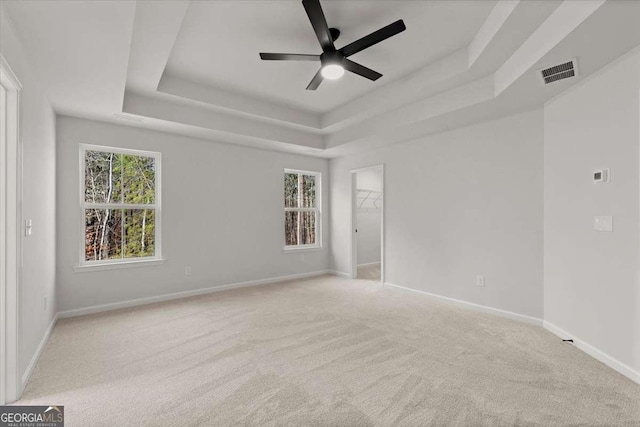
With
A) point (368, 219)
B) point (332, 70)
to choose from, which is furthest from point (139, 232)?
point (368, 219)

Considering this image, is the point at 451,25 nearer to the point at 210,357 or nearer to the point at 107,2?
the point at 107,2

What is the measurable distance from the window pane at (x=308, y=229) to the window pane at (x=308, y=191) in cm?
20

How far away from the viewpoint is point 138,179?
4383 millimetres

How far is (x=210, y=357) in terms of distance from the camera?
269cm

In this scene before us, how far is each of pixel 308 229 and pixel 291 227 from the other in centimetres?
43

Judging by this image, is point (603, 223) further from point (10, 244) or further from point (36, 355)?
point (36, 355)

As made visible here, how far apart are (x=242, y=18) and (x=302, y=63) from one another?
2.89ft

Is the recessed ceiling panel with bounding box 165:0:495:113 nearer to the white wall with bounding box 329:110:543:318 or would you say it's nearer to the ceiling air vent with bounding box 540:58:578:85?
the ceiling air vent with bounding box 540:58:578:85

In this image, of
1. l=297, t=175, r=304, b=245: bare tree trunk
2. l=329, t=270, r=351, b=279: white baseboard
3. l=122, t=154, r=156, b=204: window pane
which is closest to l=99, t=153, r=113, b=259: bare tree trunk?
l=122, t=154, r=156, b=204: window pane

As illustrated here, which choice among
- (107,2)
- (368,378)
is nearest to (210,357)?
(368,378)

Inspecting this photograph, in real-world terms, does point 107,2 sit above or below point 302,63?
below

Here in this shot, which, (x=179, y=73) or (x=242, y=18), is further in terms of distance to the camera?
(x=179, y=73)

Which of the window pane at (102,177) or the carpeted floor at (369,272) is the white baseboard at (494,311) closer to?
the carpeted floor at (369,272)

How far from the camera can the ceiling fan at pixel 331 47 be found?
7.31 feet
